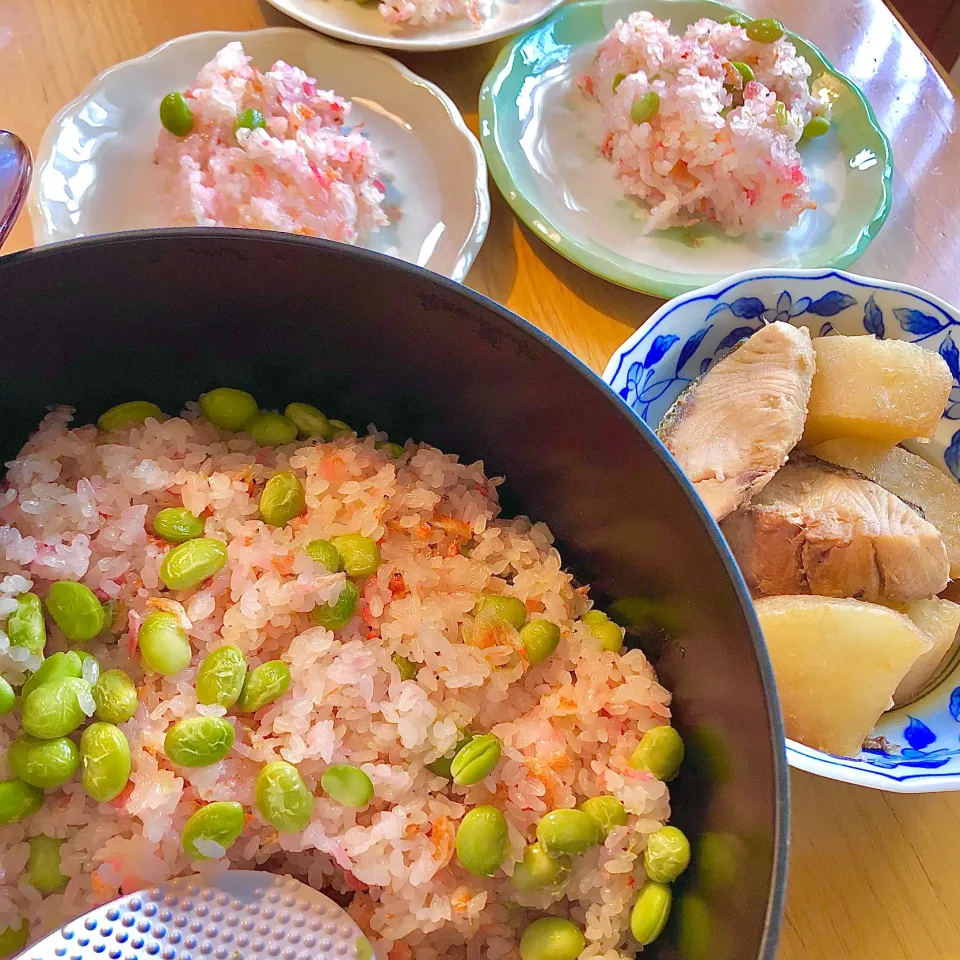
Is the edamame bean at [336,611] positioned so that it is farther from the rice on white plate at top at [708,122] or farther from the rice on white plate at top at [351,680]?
the rice on white plate at top at [708,122]

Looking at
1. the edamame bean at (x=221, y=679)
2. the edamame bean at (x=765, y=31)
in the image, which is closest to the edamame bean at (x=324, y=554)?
the edamame bean at (x=221, y=679)

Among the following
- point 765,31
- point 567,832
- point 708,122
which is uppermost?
point 765,31

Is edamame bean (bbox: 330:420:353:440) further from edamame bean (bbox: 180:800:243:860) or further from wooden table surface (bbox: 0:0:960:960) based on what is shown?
wooden table surface (bbox: 0:0:960:960)

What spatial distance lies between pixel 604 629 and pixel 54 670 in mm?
466

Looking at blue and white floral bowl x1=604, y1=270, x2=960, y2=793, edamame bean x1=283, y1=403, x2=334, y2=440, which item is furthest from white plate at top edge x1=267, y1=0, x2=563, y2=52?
edamame bean x1=283, y1=403, x2=334, y2=440

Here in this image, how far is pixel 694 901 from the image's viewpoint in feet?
2.09

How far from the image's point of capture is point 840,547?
2.94 feet

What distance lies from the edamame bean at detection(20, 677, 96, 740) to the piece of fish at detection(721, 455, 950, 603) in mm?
668

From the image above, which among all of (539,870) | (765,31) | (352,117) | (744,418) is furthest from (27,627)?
(765,31)

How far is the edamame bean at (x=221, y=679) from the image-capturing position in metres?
0.68

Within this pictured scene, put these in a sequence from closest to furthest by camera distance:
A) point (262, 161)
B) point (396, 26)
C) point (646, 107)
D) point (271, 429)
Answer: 1. point (271, 429)
2. point (262, 161)
3. point (646, 107)
4. point (396, 26)

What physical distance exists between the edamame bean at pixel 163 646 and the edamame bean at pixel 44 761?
9 centimetres

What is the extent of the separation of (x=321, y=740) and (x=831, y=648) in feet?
1.67

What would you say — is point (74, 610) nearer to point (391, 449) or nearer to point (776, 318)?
point (391, 449)
